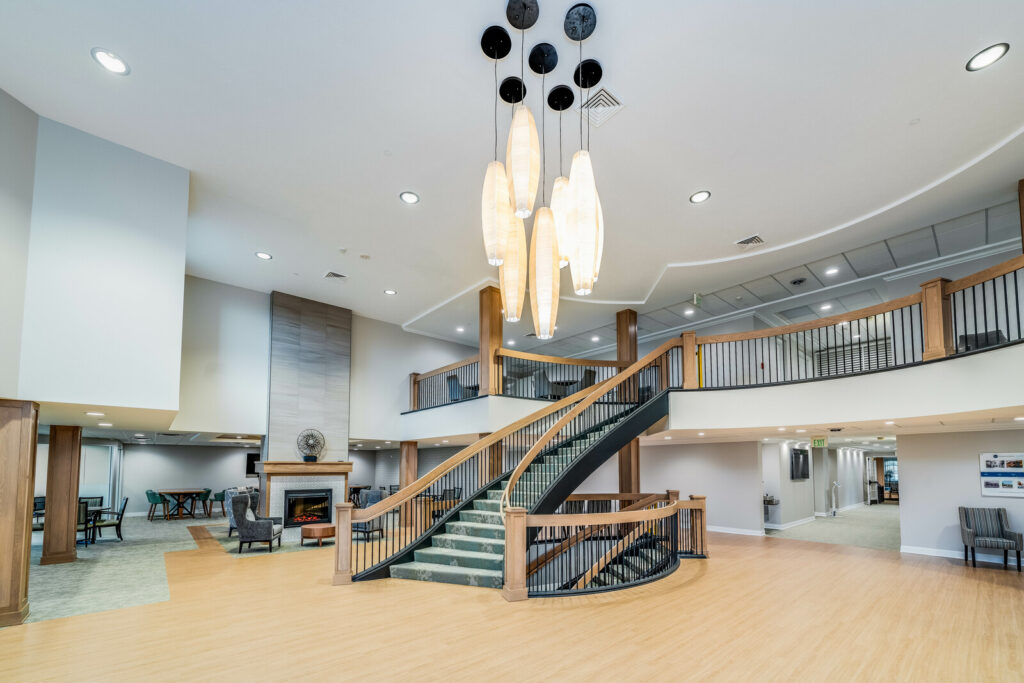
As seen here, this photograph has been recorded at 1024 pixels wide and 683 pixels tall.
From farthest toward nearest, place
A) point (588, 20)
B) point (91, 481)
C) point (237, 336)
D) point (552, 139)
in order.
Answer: point (91, 481), point (237, 336), point (552, 139), point (588, 20)

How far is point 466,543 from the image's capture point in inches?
275

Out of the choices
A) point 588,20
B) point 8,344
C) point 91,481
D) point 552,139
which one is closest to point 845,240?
point 552,139

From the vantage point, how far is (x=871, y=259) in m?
8.90

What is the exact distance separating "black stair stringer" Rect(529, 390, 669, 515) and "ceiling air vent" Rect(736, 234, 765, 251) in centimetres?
273

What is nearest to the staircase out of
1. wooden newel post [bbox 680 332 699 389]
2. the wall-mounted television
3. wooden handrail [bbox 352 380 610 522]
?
wooden handrail [bbox 352 380 610 522]

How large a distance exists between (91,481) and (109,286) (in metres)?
15.4

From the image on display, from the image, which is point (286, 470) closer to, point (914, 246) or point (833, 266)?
point (833, 266)

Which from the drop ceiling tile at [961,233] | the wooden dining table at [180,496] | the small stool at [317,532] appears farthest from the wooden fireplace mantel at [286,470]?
the drop ceiling tile at [961,233]

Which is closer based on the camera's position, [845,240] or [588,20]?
[588,20]

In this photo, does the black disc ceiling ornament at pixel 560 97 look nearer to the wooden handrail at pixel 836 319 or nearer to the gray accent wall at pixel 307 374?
the wooden handrail at pixel 836 319

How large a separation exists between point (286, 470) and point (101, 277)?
6103mm

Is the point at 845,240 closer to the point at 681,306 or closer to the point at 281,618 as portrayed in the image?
the point at 681,306

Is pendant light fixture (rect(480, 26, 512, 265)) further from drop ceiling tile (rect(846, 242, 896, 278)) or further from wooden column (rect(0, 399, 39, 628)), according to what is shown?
drop ceiling tile (rect(846, 242, 896, 278))

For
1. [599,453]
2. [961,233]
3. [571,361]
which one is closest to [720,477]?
[571,361]
